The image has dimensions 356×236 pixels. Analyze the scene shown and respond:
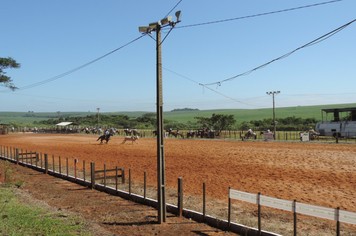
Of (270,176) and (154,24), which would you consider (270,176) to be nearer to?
(270,176)

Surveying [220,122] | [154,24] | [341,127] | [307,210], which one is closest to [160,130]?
[154,24]

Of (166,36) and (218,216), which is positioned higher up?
(166,36)

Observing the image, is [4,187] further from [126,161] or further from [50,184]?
[126,161]

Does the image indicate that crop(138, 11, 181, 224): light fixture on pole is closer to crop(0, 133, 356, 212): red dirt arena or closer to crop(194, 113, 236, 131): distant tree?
crop(0, 133, 356, 212): red dirt arena

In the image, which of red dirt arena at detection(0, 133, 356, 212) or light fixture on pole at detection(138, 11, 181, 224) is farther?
red dirt arena at detection(0, 133, 356, 212)

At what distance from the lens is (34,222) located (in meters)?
8.25

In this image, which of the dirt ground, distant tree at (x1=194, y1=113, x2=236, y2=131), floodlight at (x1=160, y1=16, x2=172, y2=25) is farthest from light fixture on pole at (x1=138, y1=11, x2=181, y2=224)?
distant tree at (x1=194, y1=113, x2=236, y2=131)

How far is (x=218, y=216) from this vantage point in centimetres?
877

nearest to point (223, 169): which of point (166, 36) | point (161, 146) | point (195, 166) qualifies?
point (195, 166)

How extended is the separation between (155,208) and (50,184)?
21.7 feet

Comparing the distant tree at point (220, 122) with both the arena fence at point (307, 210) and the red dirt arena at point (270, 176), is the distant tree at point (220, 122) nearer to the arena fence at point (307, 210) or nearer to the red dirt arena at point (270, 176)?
the red dirt arena at point (270, 176)

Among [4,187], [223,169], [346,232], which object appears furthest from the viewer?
[223,169]

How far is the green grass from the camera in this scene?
7.66 m

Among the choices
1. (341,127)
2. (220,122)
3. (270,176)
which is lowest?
(270,176)
